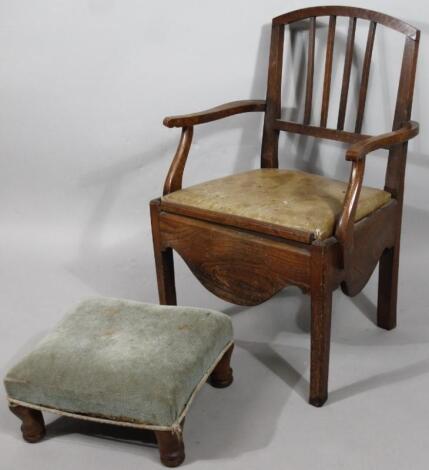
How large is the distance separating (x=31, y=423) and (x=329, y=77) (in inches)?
47.5

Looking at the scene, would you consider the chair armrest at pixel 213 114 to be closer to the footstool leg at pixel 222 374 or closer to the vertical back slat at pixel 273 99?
the vertical back slat at pixel 273 99

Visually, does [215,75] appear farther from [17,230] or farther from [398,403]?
[398,403]

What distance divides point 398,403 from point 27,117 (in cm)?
164

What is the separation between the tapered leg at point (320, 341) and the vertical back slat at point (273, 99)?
0.63 m

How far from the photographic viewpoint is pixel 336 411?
5.79ft

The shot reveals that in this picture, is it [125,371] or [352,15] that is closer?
[125,371]

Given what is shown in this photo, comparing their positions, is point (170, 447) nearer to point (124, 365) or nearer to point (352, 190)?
point (124, 365)

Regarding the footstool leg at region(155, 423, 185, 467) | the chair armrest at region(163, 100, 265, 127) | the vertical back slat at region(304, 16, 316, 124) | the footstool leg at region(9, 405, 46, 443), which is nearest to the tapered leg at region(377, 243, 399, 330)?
the vertical back slat at region(304, 16, 316, 124)

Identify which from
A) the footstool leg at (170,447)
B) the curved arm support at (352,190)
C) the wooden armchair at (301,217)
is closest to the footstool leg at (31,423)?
the footstool leg at (170,447)

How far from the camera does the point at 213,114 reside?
2035 millimetres

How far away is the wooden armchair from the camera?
169 cm

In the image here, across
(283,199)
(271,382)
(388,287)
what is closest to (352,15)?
(283,199)

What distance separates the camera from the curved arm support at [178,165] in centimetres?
200

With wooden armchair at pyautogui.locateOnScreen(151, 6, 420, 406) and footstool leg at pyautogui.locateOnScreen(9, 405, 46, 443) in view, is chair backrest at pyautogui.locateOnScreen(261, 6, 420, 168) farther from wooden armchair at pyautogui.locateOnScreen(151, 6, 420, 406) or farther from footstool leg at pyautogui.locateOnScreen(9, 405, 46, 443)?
footstool leg at pyautogui.locateOnScreen(9, 405, 46, 443)
